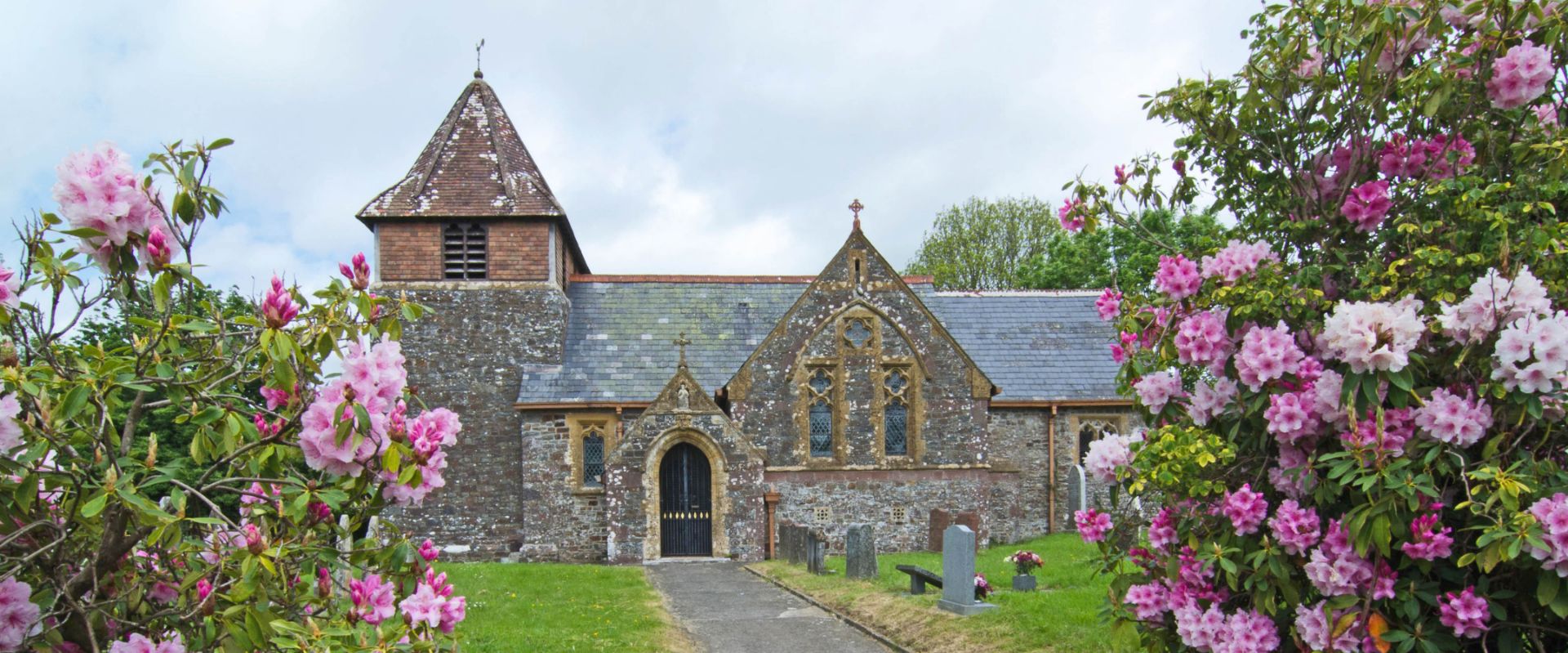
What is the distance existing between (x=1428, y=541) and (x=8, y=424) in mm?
5089

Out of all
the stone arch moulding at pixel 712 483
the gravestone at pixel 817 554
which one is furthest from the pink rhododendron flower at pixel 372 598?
the stone arch moulding at pixel 712 483

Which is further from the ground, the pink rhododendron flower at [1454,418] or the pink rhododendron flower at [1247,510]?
the pink rhododendron flower at [1454,418]

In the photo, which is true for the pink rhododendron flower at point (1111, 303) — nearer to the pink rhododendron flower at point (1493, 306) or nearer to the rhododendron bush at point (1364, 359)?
the rhododendron bush at point (1364, 359)

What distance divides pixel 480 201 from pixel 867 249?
8781 mm

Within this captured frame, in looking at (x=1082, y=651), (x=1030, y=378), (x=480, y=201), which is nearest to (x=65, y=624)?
(x=1082, y=651)

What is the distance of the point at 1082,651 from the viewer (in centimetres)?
958

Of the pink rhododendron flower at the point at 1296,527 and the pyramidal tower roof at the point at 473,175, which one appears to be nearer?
the pink rhododendron flower at the point at 1296,527

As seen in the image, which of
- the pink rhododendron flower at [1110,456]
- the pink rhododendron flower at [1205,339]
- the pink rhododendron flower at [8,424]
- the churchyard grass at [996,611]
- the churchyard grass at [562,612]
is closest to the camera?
the pink rhododendron flower at [8,424]

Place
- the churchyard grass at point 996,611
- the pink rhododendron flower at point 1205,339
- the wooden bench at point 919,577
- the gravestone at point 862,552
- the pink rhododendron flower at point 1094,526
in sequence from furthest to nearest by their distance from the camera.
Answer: the gravestone at point 862,552 < the wooden bench at point 919,577 < the churchyard grass at point 996,611 < the pink rhododendron flower at point 1094,526 < the pink rhododendron flower at point 1205,339

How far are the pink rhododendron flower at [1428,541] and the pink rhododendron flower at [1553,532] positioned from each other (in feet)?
1.02

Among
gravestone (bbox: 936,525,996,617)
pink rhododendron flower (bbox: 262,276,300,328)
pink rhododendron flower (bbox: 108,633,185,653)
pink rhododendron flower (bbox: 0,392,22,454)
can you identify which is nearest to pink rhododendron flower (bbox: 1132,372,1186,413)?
pink rhododendron flower (bbox: 262,276,300,328)

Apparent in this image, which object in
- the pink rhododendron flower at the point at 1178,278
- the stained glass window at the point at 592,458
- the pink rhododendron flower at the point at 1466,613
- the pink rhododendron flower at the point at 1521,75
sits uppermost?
the pink rhododendron flower at the point at 1521,75

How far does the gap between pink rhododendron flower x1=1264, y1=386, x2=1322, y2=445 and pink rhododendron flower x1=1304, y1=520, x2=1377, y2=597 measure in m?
0.43

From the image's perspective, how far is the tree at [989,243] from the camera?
1998 inches
